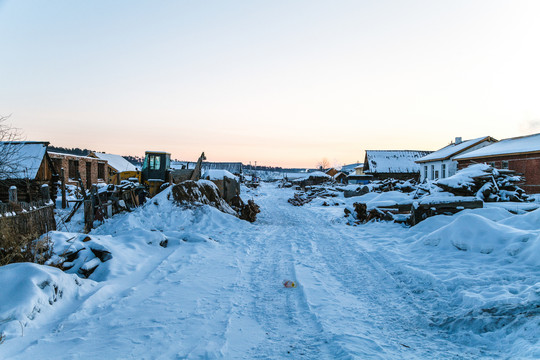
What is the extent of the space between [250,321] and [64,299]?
9.80ft

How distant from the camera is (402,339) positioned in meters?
3.64

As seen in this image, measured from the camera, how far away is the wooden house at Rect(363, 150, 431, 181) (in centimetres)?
4369

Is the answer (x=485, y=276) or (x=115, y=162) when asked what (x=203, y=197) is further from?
(x=115, y=162)

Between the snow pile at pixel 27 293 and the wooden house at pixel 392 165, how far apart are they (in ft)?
140

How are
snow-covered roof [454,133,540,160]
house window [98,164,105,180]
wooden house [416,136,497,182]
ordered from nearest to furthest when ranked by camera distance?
snow-covered roof [454,133,540,160], wooden house [416,136,497,182], house window [98,164,105,180]

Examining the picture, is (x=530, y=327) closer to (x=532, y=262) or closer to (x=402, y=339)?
(x=402, y=339)

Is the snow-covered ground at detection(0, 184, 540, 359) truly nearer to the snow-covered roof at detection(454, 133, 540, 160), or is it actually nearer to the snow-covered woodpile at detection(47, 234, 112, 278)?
A: the snow-covered woodpile at detection(47, 234, 112, 278)

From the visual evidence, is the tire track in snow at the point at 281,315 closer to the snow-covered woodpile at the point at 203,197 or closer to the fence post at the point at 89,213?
the snow-covered woodpile at the point at 203,197

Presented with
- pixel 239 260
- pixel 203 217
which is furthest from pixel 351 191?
pixel 239 260

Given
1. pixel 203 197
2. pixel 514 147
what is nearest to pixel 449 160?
pixel 514 147

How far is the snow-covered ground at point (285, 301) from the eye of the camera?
343cm

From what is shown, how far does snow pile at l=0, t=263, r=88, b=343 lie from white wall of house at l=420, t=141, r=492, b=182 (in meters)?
32.9

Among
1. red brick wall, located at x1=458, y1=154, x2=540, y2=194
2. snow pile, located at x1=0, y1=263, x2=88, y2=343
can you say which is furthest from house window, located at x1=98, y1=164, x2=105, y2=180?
red brick wall, located at x1=458, y1=154, x2=540, y2=194

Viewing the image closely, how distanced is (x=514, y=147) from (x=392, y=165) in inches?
837
